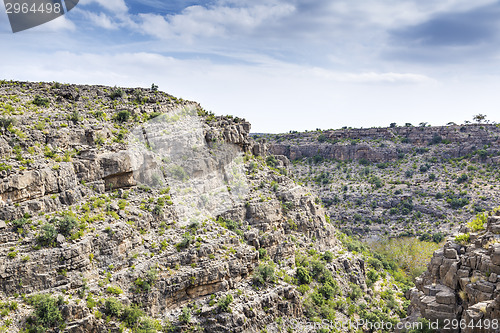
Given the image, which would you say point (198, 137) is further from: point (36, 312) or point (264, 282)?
point (36, 312)

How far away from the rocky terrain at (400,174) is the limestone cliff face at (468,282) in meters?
52.6

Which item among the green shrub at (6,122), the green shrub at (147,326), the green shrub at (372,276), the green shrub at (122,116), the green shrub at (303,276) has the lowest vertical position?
the green shrub at (372,276)

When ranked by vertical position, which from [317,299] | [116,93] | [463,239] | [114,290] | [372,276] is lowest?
[372,276]

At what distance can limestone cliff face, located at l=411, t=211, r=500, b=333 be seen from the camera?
20.7m

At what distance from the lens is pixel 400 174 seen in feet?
357

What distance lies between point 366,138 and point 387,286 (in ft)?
246

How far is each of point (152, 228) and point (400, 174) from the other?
284 ft

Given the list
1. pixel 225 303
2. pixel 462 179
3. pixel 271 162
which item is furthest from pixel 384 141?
pixel 225 303

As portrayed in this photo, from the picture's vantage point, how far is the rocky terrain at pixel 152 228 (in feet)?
111

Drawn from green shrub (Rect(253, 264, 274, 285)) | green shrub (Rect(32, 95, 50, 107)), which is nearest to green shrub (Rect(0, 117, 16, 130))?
green shrub (Rect(32, 95, 50, 107))

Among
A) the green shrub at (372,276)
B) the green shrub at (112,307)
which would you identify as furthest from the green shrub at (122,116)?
the green shrub at (372,276)

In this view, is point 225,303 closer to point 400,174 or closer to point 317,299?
point 317,299

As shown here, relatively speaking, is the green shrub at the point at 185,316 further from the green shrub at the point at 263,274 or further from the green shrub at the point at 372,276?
the green shrub at the point at 372,276

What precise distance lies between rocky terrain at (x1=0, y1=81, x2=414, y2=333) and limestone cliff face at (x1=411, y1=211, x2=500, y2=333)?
69.0 feet
